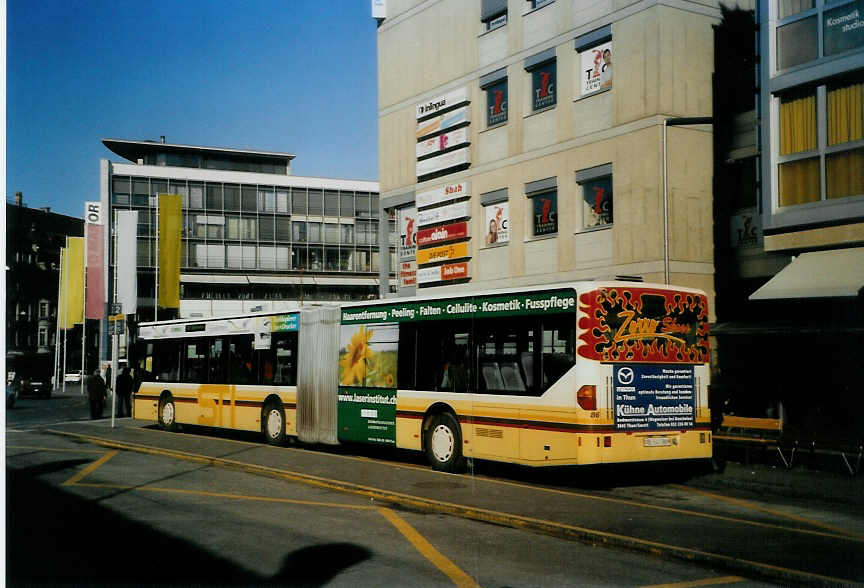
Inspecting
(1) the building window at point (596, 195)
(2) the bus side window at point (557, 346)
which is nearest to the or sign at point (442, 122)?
(1) the building window at point (596, 195)

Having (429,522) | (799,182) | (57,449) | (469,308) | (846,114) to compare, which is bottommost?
(57,449)

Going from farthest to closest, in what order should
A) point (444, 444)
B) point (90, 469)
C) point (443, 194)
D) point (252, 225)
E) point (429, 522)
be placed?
point (252, 225)
point (443, 194)
point (90, 469)
point (444, 444)
point (429, 522)

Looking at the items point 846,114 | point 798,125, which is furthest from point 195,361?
point 846,114

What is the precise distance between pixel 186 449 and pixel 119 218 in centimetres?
991

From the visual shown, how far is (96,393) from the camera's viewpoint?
31.7 metres

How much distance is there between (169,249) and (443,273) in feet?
55.8

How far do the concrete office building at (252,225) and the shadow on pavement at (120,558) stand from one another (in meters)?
59.2

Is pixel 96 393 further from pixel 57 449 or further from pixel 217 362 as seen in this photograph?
pixel 57 449

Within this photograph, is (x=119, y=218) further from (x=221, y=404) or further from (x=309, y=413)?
(x=309, y=413)

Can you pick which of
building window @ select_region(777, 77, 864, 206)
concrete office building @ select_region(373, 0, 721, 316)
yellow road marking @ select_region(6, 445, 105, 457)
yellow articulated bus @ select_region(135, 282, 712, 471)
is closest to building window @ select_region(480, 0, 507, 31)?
concrete office building @ select_region(373, 0, 721, 316)

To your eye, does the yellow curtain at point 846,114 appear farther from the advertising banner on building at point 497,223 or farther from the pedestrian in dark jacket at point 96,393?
the pedestrian in dark jacket at point 96,393

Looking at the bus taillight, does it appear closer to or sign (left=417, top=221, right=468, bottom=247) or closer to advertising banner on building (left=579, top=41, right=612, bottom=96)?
advertising banner on building (left=579, top=41, right=612, bottom=96)

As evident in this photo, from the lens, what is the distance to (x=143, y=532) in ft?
31.7

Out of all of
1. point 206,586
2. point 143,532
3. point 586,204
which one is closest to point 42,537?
point 143,532
